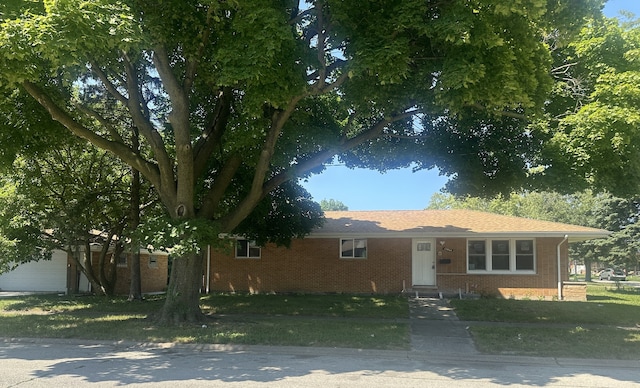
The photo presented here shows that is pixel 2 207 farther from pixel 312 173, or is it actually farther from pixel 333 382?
pixel 333 382

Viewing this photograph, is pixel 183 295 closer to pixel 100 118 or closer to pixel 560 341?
pixel 100 118

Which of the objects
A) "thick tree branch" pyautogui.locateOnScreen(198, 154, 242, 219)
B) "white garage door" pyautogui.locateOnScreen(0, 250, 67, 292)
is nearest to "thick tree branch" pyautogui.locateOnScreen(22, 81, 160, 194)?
"thick tree branch" pyautogui.locateOnScreen(198, 154, 242, 219)

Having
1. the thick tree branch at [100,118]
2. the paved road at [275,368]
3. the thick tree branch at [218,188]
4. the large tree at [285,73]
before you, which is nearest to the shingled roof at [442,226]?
the large tree at [285,73]

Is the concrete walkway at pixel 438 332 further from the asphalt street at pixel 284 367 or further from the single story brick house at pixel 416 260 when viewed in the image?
the single story brick house at pixel 416 260

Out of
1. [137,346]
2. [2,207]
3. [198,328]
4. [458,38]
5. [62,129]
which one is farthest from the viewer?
[2,207]

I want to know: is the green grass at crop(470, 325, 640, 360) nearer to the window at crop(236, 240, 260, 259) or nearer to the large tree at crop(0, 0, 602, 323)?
the large tree at crop(0, 0, 602, 323)

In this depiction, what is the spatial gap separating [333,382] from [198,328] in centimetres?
517

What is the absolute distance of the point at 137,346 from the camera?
10.2 m

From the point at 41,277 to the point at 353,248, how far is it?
1536cm

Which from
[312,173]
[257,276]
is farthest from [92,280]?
[312,173]

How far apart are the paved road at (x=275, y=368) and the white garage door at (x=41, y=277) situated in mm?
15717

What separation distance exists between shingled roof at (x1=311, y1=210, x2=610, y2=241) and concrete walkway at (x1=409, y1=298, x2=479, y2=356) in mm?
4120

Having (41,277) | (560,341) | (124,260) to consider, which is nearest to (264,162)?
(560,341)

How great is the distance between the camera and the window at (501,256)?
2038 centimetres
